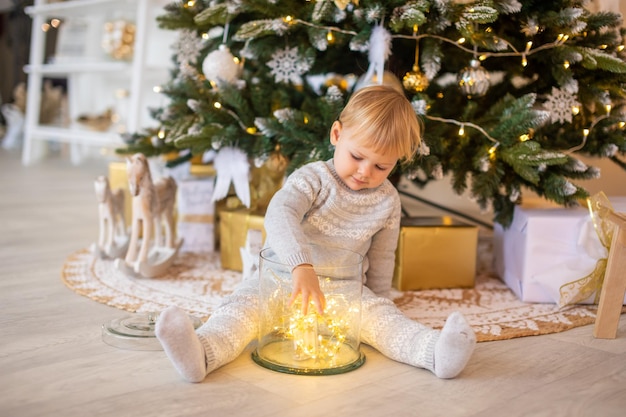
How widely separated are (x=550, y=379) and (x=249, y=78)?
3.30ft

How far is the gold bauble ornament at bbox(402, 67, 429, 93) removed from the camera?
1.51m

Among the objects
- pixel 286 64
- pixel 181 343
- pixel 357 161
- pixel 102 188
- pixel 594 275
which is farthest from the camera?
pixel 102 188

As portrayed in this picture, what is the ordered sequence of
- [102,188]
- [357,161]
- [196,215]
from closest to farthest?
[357,161]
[102,188]
[196,215]

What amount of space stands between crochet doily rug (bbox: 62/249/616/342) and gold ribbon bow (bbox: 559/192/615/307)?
3 centimetres

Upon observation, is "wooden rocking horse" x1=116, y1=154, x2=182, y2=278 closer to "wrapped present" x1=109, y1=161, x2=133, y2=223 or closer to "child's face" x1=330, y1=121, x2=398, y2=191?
"wrapped present" x1=109, y1=161, x2=133, y2=223

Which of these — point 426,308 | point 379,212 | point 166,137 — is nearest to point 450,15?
point 379,212

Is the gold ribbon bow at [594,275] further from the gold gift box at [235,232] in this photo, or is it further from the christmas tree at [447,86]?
the gold gift box at [235,232]

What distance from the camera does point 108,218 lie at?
1.70 m

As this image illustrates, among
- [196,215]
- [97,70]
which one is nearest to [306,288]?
[196,215]

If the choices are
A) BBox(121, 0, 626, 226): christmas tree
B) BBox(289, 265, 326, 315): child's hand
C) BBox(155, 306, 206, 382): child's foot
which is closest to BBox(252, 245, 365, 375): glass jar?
BBox(289, 265, 326, 315): child's hand

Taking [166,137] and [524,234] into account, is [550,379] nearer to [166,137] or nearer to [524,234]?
[524,234]

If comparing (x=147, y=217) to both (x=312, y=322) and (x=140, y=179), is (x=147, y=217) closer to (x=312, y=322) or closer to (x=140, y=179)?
(x=140, y=179)

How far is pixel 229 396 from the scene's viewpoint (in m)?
0.96

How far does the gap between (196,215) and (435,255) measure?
642mm
